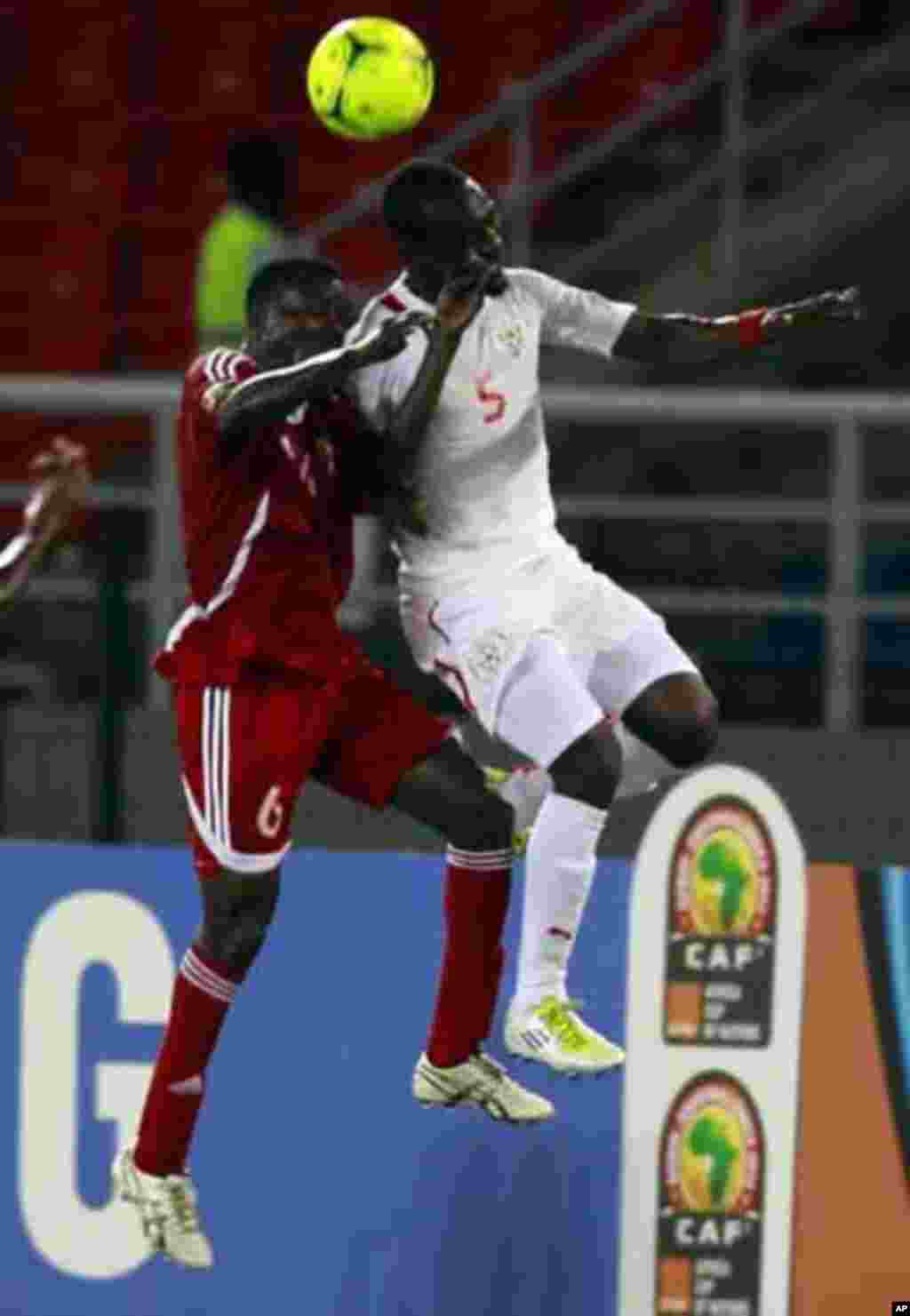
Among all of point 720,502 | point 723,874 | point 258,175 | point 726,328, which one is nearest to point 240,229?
point 258,175

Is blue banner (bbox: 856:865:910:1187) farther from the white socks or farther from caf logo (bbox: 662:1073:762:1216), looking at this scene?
the white socks

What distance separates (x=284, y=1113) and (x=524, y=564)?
126 cm

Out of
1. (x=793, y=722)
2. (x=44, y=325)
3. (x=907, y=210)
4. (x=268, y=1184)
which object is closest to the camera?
(x=268, y=1184)

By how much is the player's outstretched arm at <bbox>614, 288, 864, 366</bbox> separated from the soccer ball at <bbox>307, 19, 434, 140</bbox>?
76 cm

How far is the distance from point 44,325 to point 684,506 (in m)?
4.42

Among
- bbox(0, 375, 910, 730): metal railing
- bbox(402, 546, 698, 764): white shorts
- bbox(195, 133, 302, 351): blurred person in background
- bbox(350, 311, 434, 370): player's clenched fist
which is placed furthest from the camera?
bbox(195, 133, 302, 351): blurred person in background

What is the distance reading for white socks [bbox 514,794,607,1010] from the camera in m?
9.16

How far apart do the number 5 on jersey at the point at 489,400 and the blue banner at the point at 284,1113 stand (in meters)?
0.96

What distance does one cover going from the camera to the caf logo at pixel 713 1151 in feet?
30.6

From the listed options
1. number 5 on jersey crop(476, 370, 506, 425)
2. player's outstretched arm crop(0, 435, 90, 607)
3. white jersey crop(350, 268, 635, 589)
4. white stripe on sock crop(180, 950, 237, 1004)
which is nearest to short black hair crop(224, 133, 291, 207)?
player's outstretched arm crop(0, 435, 90, 607)

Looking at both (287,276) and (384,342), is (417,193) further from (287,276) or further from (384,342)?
(384,342)

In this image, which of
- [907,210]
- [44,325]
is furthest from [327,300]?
[44,325]

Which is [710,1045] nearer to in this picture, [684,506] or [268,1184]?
[268,1184]

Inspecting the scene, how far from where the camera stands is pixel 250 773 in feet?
29.8
